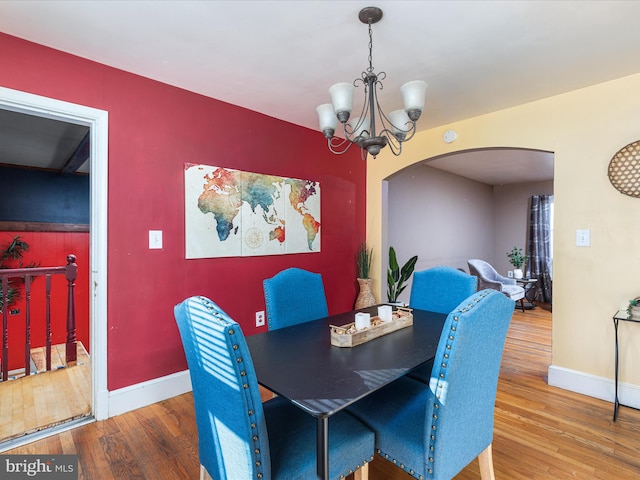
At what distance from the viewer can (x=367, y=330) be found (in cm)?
164

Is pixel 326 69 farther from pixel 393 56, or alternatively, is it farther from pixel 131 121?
pixel 131 121

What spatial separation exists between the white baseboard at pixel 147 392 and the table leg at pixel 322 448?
5.90 ft

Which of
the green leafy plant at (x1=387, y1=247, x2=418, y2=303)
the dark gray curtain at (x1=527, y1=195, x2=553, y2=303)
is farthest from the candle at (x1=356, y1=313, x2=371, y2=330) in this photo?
the dark gray curtain at (x1=527, y1=195, x2=553, y2=303)

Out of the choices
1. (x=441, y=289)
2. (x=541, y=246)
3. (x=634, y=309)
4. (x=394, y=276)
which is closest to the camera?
(x=634, y=309)

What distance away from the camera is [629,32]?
6.09 ft

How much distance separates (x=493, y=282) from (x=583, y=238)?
108 inches

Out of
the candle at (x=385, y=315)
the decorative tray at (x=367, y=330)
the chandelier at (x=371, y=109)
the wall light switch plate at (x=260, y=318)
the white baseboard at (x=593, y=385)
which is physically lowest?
the white baseboard at (x=593, y=385)

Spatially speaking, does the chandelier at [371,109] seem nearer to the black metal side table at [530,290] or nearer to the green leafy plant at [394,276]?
the green leafy plant at [394,276]

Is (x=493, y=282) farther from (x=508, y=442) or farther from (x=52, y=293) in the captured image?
(x=52, y=293)

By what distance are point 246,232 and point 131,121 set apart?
116 centimetres

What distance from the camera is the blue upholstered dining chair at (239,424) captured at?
3.25 ft

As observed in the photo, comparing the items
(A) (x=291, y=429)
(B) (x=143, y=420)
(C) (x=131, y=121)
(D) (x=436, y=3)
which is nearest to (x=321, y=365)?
(A) (x=291, y=429)
